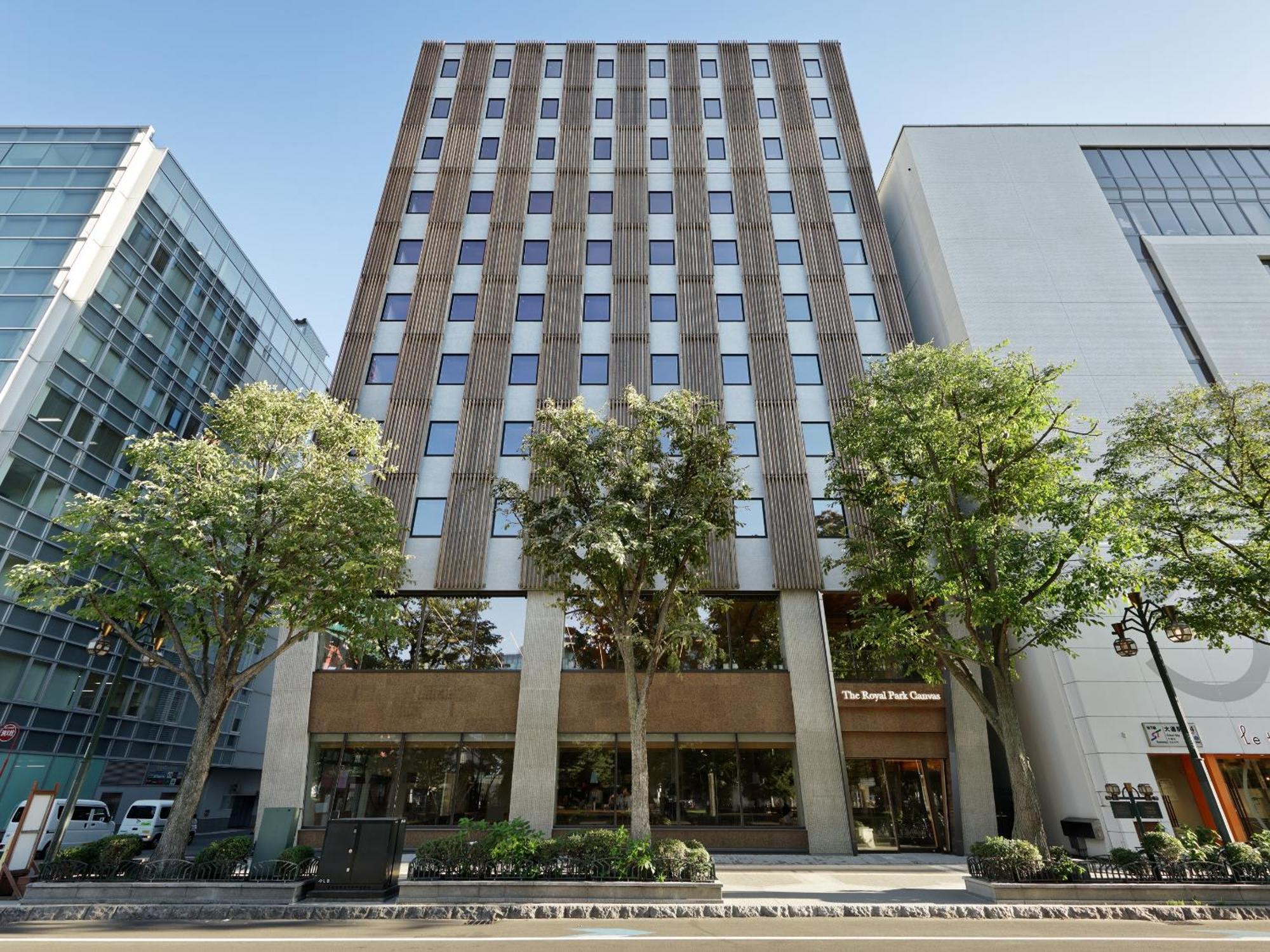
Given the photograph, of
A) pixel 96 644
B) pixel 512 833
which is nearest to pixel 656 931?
pixel 512 833

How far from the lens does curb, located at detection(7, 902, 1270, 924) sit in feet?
37.7

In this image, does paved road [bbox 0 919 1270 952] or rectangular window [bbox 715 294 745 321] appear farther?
rectangular window [bbox 715 294 745 321]

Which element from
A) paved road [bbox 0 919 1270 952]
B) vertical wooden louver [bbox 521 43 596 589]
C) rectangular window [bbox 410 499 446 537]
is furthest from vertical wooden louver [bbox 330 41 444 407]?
paved road [bbox 0 919 1270 952]

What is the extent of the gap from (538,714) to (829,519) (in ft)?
40.9

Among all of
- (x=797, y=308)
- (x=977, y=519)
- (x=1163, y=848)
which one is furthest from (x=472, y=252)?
(x=1163, y=848)

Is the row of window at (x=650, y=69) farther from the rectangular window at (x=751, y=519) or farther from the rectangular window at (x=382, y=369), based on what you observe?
the rectangular window at (x=751, y=519)

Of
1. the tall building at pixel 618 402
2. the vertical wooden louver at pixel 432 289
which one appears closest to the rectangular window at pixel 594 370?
the tall building at pixel 618 402

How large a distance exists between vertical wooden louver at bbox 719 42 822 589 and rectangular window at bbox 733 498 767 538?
0.80ft

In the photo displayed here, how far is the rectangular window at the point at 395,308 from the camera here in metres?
27.8

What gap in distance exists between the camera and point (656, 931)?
1055cm

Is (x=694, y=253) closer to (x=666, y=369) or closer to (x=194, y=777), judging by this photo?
(x=666, y=369)

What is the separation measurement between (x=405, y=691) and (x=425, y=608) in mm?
2802

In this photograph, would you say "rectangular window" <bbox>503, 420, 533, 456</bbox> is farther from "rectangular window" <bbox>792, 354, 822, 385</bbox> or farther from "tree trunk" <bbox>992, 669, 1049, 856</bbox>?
"tree trunk" <bbox>992, 669, 1049, 856</bbox>

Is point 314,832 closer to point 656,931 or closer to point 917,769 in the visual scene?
point 656,931
